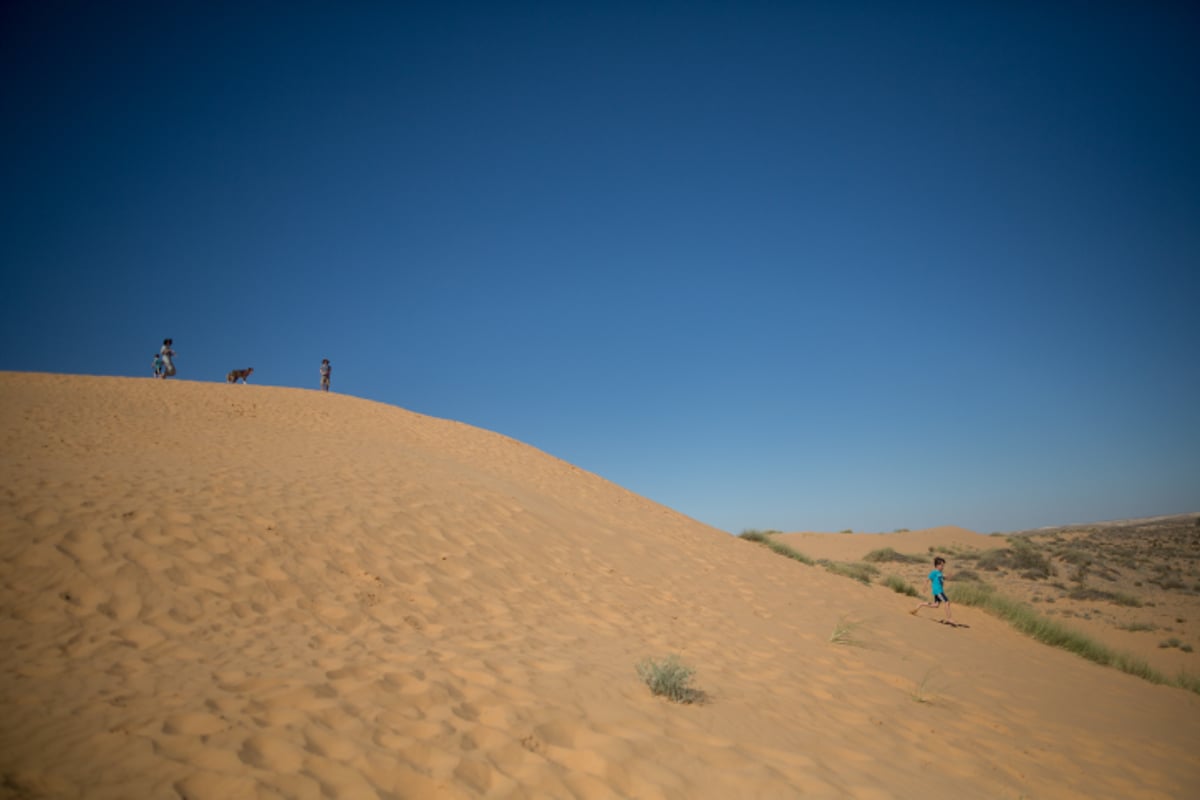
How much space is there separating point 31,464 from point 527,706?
928cm

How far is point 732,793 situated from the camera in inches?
127

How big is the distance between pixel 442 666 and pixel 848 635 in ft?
20.7

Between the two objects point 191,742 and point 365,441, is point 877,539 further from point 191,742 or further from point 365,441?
point 191,742

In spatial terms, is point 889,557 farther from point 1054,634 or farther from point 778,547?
point 1054,634

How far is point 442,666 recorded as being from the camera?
4461mm

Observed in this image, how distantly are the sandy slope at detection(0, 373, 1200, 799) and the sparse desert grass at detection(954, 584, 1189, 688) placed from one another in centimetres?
74

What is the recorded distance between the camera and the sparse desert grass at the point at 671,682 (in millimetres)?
4477

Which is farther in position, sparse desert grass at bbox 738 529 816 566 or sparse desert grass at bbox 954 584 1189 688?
sparse desert grass at bbox 738 529 816 566

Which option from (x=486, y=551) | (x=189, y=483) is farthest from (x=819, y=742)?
(x=189, y=483)

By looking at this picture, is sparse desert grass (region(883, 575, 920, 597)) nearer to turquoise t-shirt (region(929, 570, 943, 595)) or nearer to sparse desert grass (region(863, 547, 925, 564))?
turquoise t-shirt (region(929, 570, 943, 595))

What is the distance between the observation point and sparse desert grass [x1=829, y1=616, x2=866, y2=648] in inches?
305

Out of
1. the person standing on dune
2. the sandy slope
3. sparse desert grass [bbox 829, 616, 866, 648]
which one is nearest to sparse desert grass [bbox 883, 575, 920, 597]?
the sandy slope

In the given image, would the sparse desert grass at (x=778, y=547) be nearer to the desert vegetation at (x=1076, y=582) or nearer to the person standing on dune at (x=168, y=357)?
the desert vegetation at (x=1076, y=582)

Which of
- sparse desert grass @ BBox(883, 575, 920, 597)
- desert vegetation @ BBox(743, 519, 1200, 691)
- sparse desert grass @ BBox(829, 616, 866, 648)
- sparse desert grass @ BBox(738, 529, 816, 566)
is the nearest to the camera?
sparse desert grass @ BBox(829, 616, 866, 648)
